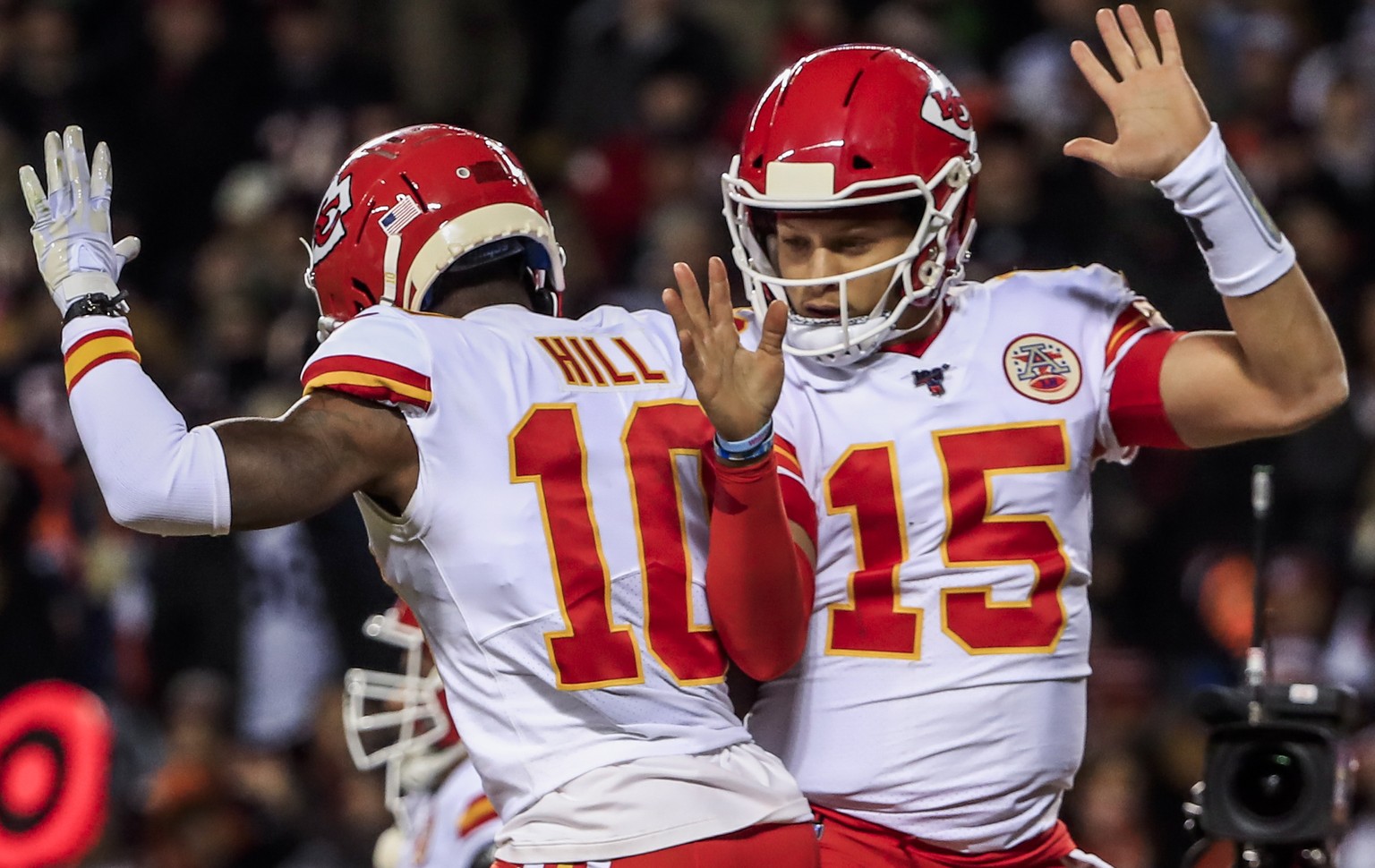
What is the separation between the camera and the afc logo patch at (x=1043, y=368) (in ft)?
10.6

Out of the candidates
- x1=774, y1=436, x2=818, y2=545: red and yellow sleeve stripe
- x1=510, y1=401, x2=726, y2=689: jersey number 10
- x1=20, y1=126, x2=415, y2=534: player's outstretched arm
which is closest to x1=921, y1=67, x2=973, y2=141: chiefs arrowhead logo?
x1=774, y1=436, x2=818, y2=545: red and yellow sleeve stripe

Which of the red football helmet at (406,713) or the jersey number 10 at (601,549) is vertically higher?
the jersey number 10 at (601,549)

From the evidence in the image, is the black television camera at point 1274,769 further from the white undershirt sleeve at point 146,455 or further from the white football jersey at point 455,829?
the white undershirt sleeve at point 146,455

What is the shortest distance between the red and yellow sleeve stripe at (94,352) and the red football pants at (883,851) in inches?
49.9

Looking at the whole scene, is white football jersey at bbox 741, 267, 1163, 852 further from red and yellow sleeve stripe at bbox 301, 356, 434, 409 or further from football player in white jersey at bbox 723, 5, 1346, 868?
red and yellow sleeve stripe at bbox 301, 356, 434, 409

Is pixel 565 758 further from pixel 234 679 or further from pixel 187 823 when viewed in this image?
pixel 234 679

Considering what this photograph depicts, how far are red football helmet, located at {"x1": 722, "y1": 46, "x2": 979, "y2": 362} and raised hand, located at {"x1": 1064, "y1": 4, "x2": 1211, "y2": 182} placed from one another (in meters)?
0.23

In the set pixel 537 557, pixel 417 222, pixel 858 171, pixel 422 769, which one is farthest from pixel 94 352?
pixel 422 769

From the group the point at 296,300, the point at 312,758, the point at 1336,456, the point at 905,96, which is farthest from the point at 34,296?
the point at 905,96

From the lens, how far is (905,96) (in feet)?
10.8

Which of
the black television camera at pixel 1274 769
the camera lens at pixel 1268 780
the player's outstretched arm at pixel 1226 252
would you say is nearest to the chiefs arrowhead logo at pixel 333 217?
the player's outstretched arm at pixel 1226 252

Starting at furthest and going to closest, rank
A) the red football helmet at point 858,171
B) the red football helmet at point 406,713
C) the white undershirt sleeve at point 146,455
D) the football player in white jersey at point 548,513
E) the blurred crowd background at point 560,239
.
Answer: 1. the blurred crowd background at point 560,239
2. the red football helmet at point 406,713
3. the red football helmet at point 858,171
4. the football player in white jersey at point 548,513
5. the white undershirt sleeve at point 146,455

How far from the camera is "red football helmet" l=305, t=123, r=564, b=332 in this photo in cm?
308

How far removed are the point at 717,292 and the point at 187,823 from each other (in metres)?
3.81
